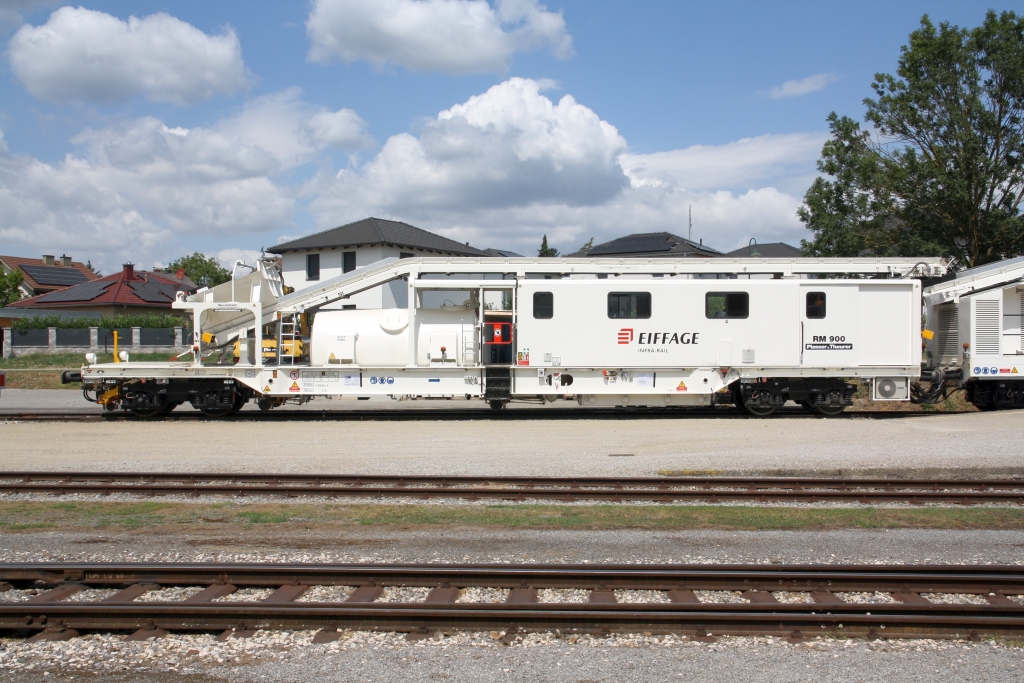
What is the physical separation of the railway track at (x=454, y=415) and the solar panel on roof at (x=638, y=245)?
110ft

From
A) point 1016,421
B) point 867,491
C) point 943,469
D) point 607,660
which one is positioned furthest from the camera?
point 1016,421

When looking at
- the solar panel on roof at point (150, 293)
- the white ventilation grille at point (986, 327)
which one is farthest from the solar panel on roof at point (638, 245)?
the white ventilation grille at point (986, 327)

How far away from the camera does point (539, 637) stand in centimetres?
546

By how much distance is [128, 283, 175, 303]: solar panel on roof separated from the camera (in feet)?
180

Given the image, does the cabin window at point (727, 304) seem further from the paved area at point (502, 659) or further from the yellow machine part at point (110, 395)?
the yellow machine part at point (110, 395)

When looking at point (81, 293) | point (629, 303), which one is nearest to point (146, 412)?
point (629, 303)

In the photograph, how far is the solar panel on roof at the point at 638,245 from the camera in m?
52.8

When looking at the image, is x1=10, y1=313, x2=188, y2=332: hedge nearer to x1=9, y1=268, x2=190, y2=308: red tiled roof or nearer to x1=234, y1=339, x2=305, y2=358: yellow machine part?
x1=9, y1=268, x2=190, y2=308: red tiled roof

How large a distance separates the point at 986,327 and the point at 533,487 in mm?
13082

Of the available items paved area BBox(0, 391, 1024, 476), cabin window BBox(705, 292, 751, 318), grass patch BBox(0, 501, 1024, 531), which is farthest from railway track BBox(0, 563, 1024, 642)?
cabin window BBox(705, 292, 751, 318)

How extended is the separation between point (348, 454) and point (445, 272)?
5572mm

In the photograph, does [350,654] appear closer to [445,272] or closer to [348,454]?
[348,454]

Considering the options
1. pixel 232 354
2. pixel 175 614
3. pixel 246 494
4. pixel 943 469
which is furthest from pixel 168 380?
pixel 943 469

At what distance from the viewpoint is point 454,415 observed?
18.5m
